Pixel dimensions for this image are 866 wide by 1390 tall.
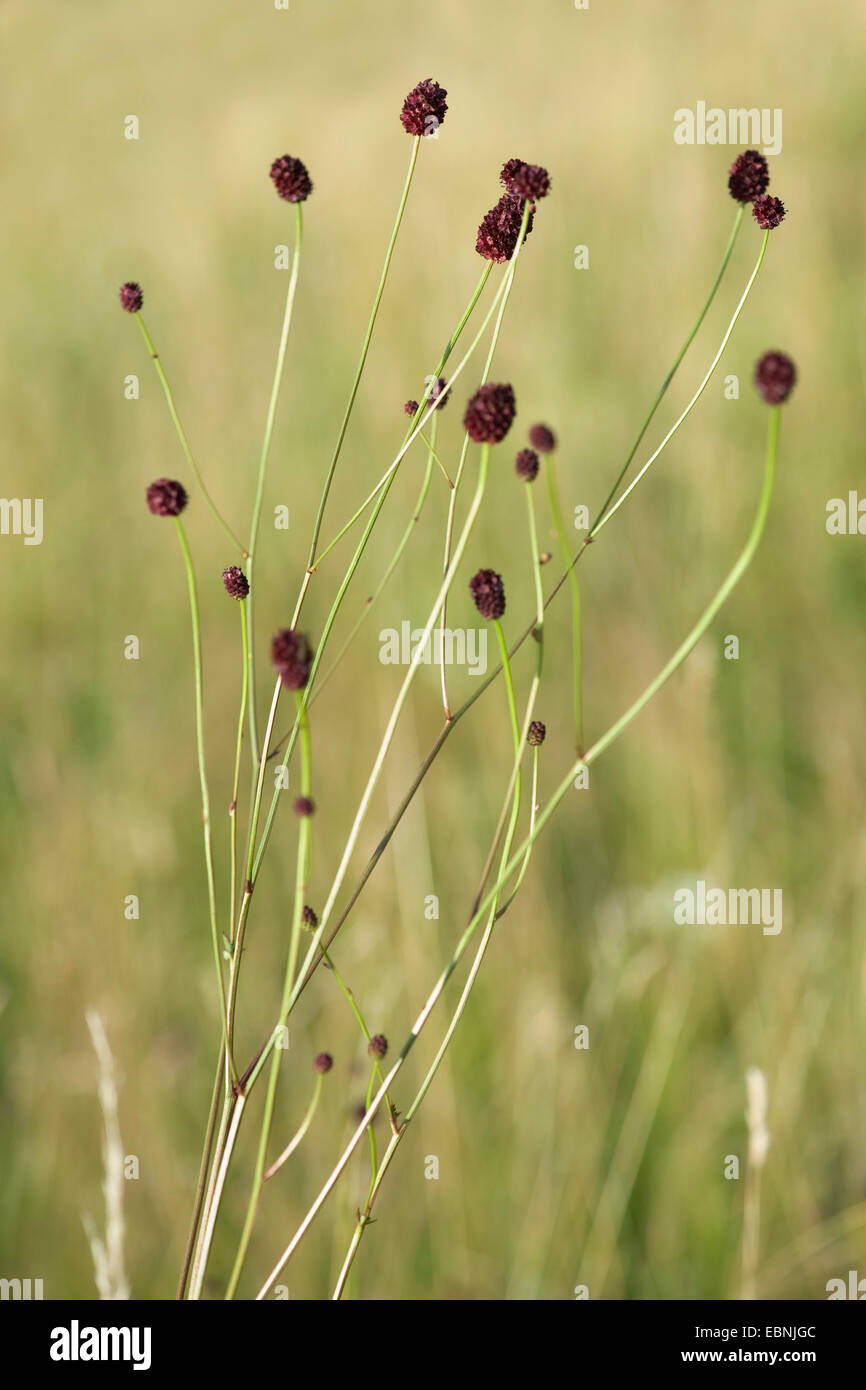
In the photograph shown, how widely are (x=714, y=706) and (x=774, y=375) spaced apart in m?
2.07

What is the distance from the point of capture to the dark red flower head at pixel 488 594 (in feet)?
2.26

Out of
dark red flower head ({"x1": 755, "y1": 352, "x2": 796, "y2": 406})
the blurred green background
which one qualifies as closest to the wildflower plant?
dark red flower head ({"x1": 755, "y1": 352, "x2": 796, "y2": 406})

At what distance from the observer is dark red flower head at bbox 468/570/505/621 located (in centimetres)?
69

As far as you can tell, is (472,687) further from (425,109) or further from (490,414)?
(490,414)

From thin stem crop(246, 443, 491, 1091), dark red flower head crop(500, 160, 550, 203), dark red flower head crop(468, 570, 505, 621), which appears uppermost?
dark red flower head crop(500, 160, 550, 203)

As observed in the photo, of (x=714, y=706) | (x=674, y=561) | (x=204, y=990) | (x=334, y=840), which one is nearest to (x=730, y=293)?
(x=674, y=561)

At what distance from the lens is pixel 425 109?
824 mm

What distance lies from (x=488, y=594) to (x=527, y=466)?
92 mm

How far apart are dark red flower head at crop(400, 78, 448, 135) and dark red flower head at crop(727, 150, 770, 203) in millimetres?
233

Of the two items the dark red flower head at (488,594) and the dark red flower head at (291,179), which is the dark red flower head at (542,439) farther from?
the dark red flower head at (291,179)

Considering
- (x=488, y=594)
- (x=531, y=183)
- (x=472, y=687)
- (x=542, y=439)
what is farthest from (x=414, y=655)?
(x=472, y=687)

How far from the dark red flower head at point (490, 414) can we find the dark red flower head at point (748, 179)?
291 millimetres

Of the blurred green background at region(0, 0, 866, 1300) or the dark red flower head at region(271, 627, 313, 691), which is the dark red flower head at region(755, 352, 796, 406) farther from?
the blurred green background at region(0, 0, 866, 1300)

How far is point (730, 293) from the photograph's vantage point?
3.87m
